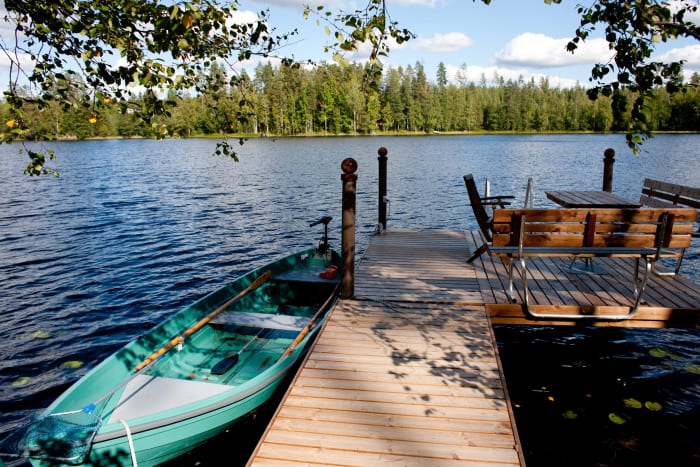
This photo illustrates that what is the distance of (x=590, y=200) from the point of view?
7254 millimetres

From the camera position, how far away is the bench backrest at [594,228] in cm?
571

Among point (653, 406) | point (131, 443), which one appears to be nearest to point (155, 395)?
point (131, 443)

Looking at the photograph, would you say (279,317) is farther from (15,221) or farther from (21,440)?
(15,221)

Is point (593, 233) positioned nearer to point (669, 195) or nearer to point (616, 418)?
point (616, 418)

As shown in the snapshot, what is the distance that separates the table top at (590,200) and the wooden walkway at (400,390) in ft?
6.35

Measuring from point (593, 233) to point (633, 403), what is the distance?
2.35m

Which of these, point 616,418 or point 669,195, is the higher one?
point 669,195

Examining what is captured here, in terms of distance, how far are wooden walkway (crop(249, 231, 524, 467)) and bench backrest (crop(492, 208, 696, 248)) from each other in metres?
1.16

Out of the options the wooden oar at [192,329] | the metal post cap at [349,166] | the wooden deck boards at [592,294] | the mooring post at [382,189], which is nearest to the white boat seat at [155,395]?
the wooden oar at [192,329]

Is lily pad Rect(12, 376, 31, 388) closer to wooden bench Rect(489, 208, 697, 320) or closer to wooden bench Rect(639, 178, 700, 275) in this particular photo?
wooden bench Rect(489, 208, 697, 320)

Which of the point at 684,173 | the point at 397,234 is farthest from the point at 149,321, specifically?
the point at 684,173

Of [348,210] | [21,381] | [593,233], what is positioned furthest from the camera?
[21,381]

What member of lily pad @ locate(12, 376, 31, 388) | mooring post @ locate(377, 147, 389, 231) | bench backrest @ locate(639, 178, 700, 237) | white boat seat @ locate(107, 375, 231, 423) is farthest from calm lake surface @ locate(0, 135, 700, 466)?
mooring post @ locate(377, 147, 389, 231)

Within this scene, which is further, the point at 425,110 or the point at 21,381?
the point at 425,110
